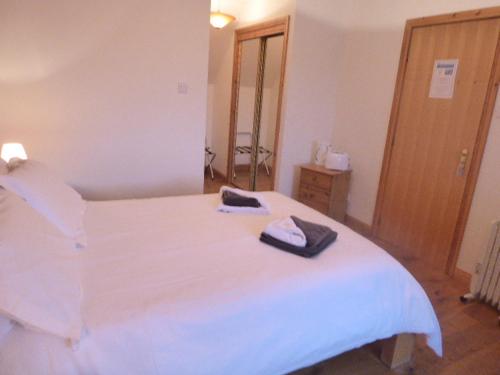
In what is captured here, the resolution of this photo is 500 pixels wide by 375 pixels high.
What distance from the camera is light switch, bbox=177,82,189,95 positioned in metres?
2.97

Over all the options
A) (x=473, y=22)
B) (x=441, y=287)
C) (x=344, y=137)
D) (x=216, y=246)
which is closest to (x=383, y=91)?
(x=344, y=137)

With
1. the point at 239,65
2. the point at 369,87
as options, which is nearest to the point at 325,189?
the point at 369,87

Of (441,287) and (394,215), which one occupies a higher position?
(394,215)

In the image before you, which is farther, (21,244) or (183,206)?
(183,206)

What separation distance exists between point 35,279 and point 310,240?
45.7 inches

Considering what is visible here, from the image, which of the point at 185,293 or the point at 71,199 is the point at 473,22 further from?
the point at 71,199

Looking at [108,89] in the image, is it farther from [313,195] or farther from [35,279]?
[313,195]

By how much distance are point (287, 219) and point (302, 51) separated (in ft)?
7.60

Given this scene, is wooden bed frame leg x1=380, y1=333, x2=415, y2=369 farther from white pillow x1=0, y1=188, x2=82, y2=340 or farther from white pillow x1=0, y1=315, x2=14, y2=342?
white pillow x1=0, y1=315, x2=14, y2=342

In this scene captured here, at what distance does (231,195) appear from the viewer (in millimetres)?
2324

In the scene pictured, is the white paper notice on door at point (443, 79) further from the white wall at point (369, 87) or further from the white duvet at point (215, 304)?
the white duvet at point (215, 304)

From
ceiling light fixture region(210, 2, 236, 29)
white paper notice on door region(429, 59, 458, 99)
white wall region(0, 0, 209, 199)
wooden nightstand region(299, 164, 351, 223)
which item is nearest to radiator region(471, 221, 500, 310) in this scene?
white paper notice on door region(429, 59, 458, 99)

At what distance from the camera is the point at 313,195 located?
370cm

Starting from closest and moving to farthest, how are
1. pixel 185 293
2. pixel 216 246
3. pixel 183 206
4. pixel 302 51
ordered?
pixel 185 293 < pixel 216 246 < pixel 183 206 < pixel 302 51
